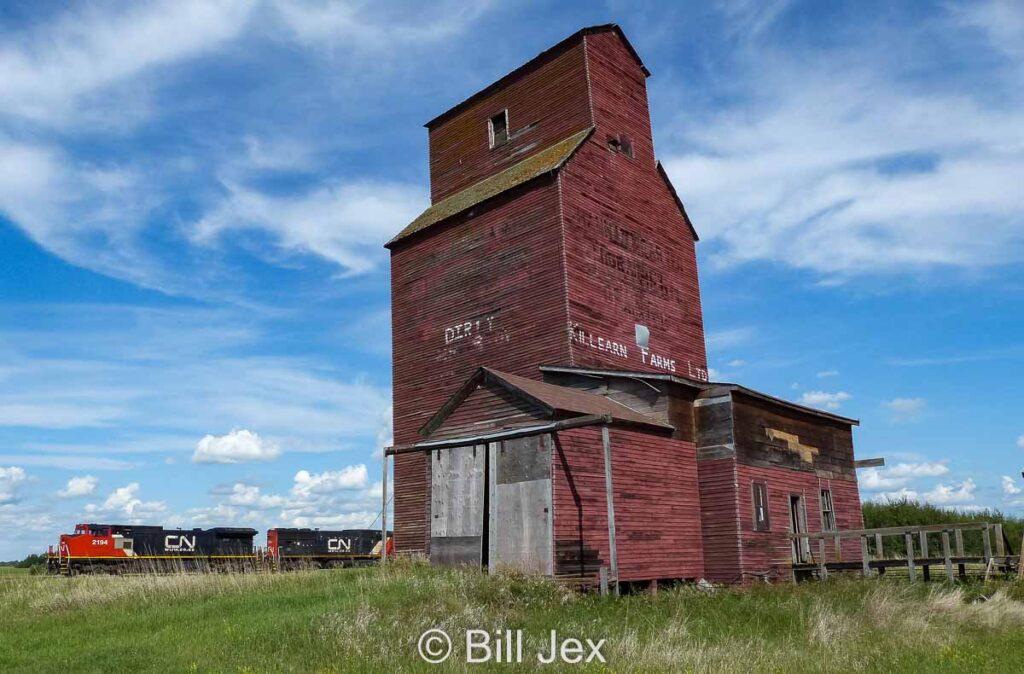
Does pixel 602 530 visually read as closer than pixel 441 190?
Yes

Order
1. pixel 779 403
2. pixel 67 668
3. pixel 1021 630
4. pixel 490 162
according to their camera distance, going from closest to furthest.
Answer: pixel 67 668, pixel 1021 630, pixel 779 403, pixel 490 162

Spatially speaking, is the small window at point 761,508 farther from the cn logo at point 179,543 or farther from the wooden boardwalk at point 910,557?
the cn logo at point 179,543

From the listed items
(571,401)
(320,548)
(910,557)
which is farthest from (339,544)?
(910,557)

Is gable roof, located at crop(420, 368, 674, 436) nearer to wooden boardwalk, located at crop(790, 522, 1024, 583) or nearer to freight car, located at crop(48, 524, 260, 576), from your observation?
wooden boardwalk, located at crop(790, 522, 1024, 583)

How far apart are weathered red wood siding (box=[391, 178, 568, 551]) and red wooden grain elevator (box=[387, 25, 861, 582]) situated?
70 millimetres

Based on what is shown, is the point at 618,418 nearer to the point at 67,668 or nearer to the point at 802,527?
the point at 802,527

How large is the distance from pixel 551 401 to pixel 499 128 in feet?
50.8

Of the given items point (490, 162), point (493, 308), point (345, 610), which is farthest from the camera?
point (490, 162)

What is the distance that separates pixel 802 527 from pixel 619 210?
39.7 ft

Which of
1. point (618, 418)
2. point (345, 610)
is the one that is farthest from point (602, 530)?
point (345, 610)

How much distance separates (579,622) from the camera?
48.9 feet

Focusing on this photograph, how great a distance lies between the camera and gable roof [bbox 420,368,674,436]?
1917cm

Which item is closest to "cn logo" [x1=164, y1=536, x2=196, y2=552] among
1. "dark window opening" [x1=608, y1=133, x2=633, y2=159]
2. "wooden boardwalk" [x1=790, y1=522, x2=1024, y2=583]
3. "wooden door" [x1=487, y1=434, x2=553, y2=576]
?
"wooden door" [x1=487, y1=434, x2=553, y2=576]

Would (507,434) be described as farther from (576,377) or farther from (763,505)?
(763,505)
